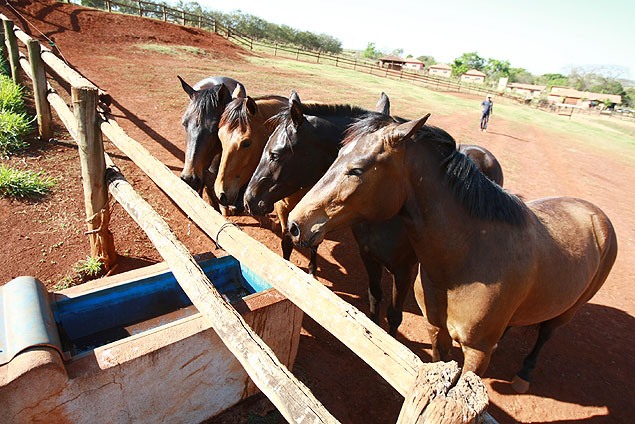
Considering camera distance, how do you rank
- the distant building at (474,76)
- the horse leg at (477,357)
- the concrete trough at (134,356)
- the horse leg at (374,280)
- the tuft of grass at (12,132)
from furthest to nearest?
the distant building at (474,76) → the tuft of grass at (12,132) → the horse leg at (374,280) → the horse leg at (477,357) → the concrete trough at (134,356)

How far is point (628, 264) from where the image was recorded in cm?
619

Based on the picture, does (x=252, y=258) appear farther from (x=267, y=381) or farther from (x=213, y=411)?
(x=213, y=411)

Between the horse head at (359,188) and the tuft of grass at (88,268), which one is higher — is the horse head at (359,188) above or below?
above

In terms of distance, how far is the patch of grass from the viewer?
1966cm

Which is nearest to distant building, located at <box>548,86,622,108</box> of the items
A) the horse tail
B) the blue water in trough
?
the horse tail

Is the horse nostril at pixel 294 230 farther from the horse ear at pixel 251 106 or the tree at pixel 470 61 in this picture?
the tree at pixel 470 61

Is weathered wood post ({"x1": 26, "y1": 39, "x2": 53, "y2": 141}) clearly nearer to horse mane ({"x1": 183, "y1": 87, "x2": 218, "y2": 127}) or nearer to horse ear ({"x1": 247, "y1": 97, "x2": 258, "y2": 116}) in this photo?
horse mane ({"x1": 183, "y1": 87, "x2": 218, "y2": 127})

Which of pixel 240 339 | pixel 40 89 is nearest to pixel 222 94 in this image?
pixel 240 339

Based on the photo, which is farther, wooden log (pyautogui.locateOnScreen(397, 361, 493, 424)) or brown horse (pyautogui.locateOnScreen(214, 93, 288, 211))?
brown horse (pyautogui.locateOnScreen(214, 93, 288, 211))

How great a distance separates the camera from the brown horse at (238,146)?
3.82 meters

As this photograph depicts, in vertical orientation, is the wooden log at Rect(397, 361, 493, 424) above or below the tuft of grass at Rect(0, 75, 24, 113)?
above

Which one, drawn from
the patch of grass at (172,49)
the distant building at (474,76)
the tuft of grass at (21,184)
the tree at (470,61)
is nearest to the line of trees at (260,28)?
the patch of grass at (172,49)

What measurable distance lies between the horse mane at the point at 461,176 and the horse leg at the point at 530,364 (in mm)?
1833

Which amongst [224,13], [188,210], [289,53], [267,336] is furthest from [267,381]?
[224,13]
